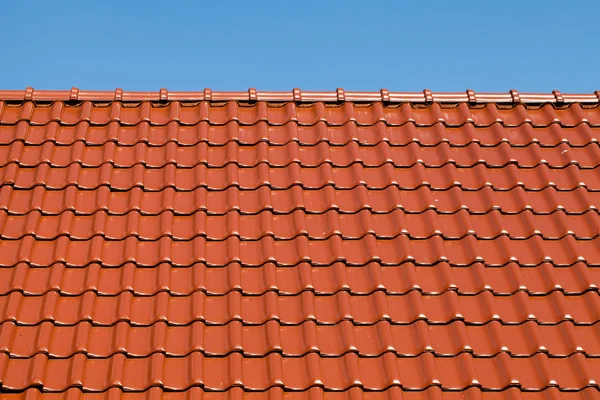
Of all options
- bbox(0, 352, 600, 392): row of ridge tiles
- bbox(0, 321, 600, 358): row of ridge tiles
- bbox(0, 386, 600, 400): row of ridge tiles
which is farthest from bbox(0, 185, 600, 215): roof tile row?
bbox(0, 386, 600, 400): row of ridge tiles

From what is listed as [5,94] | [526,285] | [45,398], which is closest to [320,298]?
[526,285]

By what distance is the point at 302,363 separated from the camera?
5203 millimetres

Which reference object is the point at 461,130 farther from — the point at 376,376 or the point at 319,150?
the point at 376,376

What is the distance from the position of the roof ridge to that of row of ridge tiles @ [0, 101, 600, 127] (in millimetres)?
55

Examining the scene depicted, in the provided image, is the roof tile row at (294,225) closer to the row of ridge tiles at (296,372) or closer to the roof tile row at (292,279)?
the roof tile row at (292,279)

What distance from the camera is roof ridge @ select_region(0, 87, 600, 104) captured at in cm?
735

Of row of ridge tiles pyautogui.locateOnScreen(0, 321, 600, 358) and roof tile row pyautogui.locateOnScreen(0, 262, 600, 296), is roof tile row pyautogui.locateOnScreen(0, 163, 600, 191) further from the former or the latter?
row of ridge tiles pyautogui.locateOnScreen(0, 321, 600, 358)

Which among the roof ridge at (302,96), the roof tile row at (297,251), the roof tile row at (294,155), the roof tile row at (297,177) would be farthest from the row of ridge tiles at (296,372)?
the roof ridge at (302,96)

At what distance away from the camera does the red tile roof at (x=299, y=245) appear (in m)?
5.16

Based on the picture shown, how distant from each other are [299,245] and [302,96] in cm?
191

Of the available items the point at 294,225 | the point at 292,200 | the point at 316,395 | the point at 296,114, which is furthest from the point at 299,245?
the point at 296,114

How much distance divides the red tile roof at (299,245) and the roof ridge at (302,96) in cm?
2

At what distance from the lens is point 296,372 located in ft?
16.9

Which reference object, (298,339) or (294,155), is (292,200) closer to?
(294,155)
